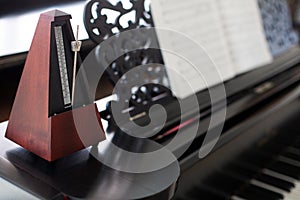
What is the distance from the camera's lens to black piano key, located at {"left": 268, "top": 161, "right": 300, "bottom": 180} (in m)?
1.54

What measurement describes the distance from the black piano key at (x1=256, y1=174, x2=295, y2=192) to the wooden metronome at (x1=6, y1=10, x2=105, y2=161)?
879 mm

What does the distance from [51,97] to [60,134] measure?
0.07 metres

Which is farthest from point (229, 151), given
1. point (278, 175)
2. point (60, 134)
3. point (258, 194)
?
point (60, 134)

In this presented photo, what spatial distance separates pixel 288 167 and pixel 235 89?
429 mm

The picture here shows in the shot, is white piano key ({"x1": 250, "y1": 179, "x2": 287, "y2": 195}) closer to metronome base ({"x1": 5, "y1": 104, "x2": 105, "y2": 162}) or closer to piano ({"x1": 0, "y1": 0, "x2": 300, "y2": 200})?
piano ({"x1": 0, "y1": 0, "x2": 300, "y2": 200})

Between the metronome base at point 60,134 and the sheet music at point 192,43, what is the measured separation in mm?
396

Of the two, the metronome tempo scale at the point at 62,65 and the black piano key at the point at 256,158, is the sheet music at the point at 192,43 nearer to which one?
the black piano key at the point at 256,158

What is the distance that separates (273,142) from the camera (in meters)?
1.59

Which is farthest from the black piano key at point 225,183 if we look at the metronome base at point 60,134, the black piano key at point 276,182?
→ the metronome base at point 60,134

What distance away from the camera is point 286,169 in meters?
1.56

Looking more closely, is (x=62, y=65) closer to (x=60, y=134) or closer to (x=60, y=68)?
(x=60, y=68)

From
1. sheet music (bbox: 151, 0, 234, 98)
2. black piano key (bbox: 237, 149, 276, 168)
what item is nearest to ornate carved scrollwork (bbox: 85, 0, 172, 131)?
sheet music (bbox: 151, 0, 234, 98)

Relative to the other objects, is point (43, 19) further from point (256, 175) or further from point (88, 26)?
point (256, 175)

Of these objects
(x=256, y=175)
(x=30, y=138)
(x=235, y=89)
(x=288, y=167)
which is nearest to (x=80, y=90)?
(x=30, y=138)
